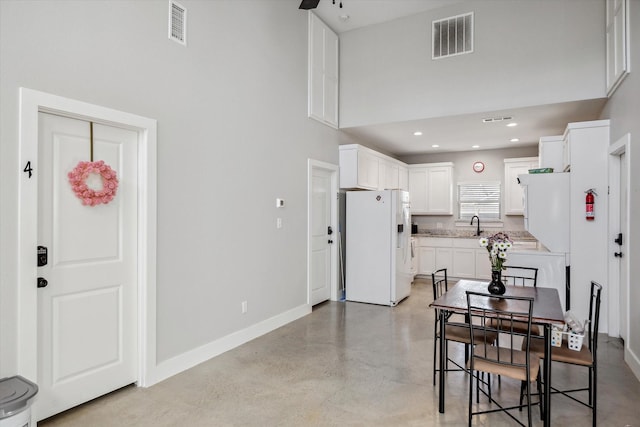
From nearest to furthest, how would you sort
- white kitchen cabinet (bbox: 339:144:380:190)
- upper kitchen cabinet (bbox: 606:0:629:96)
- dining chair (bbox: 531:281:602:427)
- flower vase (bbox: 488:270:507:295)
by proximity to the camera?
dining chair (bbox: 531:281:602:427) → flower vase (bbox: 488:270:507:295) → upper kitchen cabinet (bbox: 606:0:629:96) → white kitchen cabinet (bbox: 339:144:380:190)

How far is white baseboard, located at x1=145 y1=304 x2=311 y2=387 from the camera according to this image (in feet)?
10.5

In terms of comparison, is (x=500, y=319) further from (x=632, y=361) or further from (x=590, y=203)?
(x=590, y=203)

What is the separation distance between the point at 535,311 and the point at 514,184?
573cm

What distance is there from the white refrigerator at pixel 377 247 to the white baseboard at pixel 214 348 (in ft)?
4.44

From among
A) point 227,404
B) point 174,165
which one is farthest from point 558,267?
point 174,165

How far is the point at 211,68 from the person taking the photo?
367cm

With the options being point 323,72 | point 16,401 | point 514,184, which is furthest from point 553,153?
point 16,401

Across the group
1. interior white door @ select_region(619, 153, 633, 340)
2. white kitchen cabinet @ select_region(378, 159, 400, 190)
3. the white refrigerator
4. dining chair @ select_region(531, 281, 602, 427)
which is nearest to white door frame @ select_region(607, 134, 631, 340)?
interior white door @ select_region(619, 153, 633, 340)

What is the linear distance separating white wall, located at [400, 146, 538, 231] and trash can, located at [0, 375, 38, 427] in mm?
7526

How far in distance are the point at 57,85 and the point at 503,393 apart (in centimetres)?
384

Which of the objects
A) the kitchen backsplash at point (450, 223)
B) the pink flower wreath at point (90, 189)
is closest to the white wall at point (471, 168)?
the kitchen backsplash at point (450, 223)

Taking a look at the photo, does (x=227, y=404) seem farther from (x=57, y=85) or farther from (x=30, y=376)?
(x=57, y=85)

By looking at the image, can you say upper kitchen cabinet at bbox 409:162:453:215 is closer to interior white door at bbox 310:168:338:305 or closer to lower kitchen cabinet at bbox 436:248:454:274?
lower kitchen cabinet at bbox 436:248:454:274

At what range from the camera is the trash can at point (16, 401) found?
6.35ft
